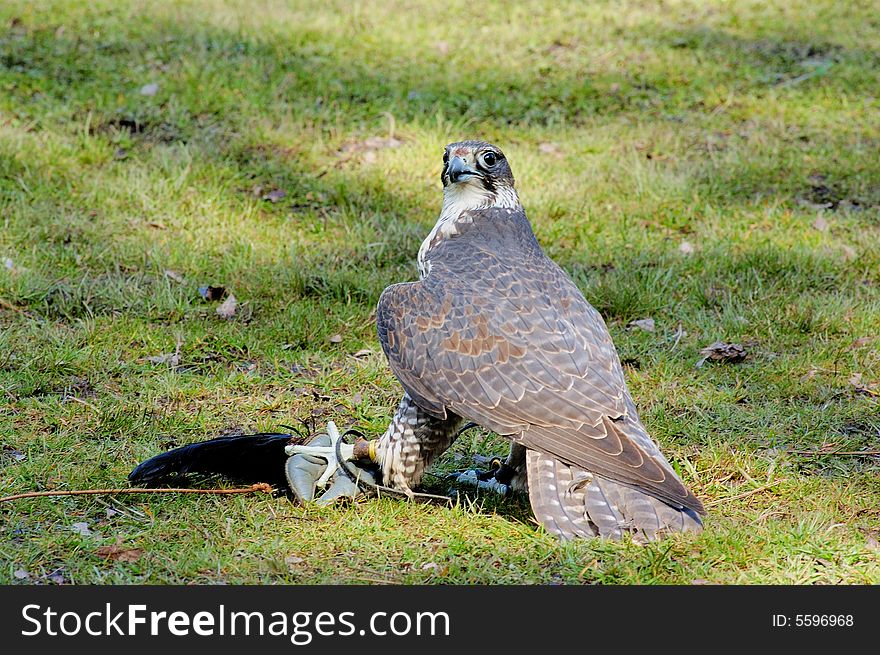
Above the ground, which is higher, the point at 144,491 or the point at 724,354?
the point at 724,354

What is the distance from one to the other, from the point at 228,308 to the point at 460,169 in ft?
6.69

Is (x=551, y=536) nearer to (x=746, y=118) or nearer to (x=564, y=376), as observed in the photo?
(x=564, y=376)

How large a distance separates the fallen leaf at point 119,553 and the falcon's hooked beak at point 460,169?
217cm

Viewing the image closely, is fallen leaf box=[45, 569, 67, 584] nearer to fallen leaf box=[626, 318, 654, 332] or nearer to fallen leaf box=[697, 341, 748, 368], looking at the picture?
fallen leaf box=[697, 341, 748, 368]

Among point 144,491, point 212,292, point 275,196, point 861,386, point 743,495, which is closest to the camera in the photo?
point 144,491

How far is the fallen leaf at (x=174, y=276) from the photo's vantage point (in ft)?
22.2

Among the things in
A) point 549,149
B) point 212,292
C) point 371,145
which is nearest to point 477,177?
point 212,292


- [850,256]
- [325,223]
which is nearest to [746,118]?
[850,256]

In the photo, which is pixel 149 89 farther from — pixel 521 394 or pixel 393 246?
pixel 521 394

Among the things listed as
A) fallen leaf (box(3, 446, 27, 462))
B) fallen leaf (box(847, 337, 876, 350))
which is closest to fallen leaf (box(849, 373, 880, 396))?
fallen leaf (box(847, 337, 876, 350))

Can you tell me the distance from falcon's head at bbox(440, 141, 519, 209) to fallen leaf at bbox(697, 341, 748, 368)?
1.57 m

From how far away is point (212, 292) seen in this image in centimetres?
666

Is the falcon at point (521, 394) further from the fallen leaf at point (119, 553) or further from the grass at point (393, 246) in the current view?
the fallen leaf at point (119, 553)

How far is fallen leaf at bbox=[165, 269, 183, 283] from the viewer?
22.2 feet
